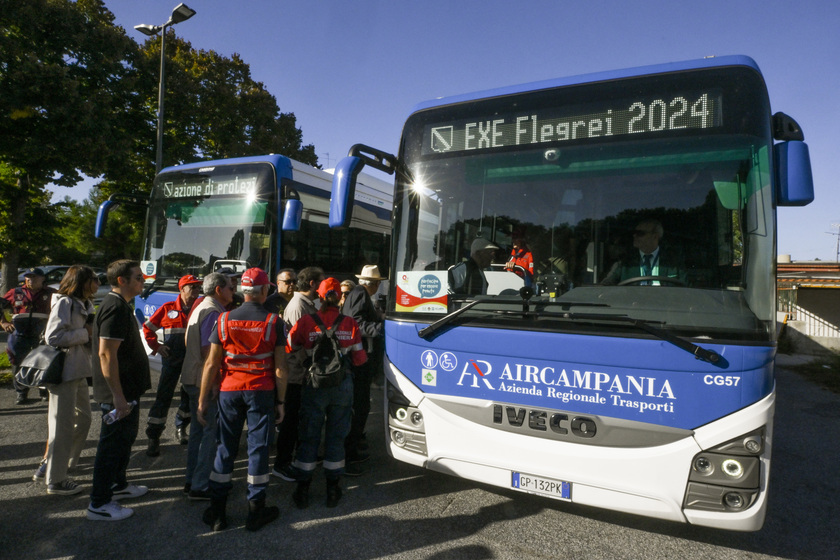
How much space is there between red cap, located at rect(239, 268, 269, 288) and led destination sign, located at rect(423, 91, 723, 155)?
5.10 ft

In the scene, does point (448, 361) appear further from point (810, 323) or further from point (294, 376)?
point (810, 323)

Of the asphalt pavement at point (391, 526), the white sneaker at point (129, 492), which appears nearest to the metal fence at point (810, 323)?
the asphalt pavement at point (391, 526)

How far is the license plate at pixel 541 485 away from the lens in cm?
335

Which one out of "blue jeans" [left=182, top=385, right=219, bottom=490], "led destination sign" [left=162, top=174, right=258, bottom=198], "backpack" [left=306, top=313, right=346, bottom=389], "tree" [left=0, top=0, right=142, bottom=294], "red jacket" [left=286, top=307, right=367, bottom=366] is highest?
"tree" [left=0, top=0, right=142, bottom=294]

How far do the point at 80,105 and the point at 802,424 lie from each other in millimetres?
17013

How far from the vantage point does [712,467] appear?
3049 millimetres

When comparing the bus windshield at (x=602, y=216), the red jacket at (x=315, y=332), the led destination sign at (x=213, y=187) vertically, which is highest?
the led destination sign at (x=213, y=187)

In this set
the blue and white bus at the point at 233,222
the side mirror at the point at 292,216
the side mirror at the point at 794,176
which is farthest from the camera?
the blue and white bus at the point at 233,222

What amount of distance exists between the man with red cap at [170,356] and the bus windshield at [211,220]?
1.49 m

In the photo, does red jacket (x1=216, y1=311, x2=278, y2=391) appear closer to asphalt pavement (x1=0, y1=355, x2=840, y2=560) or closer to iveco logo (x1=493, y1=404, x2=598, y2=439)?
asphalt pavement (x1=0, y1=355, x2=840, y2=560)

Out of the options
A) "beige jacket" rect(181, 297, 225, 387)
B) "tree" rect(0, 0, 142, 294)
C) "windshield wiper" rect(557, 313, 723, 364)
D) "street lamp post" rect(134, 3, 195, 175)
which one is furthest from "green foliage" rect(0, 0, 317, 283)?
"windshield wiper" rect(557, 313, 723, 364)

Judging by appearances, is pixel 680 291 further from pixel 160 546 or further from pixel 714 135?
pixel 160 546

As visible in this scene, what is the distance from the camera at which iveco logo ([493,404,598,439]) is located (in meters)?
3.34

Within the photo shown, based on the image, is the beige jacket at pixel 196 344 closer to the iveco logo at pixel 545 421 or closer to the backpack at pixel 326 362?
the backpack at pixel 326 362
